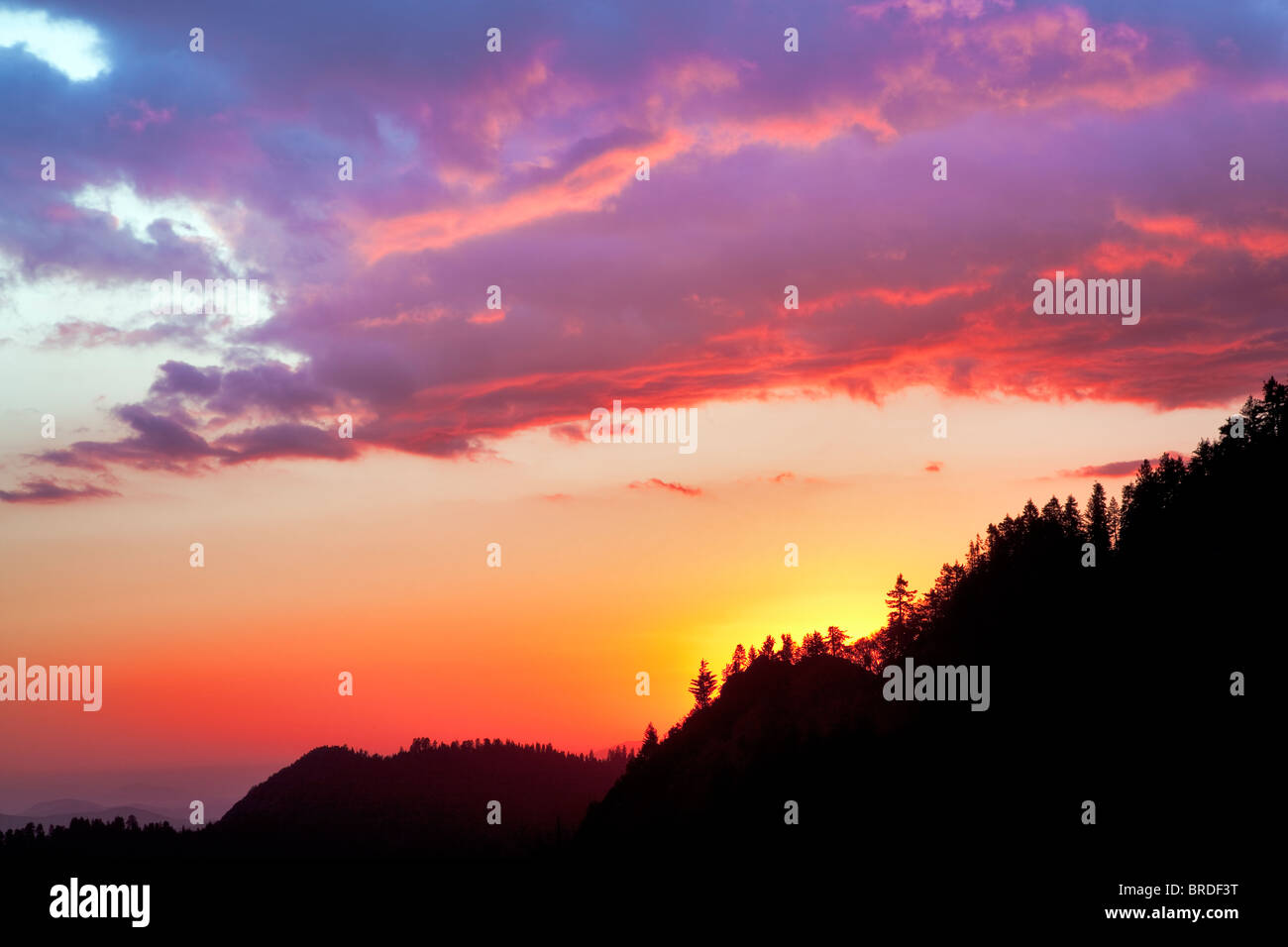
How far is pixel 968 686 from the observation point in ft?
428

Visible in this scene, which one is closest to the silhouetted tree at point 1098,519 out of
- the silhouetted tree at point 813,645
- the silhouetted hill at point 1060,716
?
the silhouetted hill at point 1060,716

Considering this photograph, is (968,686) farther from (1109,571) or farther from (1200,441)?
(1200,441)

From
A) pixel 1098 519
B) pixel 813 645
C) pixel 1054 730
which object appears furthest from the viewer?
pixel 813 645

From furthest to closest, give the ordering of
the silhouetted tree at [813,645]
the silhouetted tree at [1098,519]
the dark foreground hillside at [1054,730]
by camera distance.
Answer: the silhouetted tree at [813,645]
the silhouetted tree at [1098,519]
the dark foreground hillside at [1054,730]

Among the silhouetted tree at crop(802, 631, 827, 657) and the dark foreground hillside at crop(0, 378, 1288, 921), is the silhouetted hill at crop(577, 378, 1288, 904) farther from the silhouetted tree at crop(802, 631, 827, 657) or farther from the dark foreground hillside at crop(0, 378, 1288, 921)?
the silhouetted tree at crop(802, 631, 827, 657)

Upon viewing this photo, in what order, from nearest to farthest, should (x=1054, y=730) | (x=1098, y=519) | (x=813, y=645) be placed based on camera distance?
1. (x=1054, y=730)
2. (x=1098, y=519)
3. (x=813, y=645)

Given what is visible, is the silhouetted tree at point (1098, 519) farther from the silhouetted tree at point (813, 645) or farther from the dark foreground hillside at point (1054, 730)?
the silhouetted tree at point (813, 645)

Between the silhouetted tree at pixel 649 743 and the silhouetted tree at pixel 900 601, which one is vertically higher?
the silhouetted tree at pixel 900 601

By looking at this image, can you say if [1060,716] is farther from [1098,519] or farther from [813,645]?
[813,645]

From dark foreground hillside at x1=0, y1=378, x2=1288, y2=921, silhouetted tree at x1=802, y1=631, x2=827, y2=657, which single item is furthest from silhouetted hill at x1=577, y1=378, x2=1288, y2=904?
silhouetted tree at x1=802, y1=631, x2=827, y2=657

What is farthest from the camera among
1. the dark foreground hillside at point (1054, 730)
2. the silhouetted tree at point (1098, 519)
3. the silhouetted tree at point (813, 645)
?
the silhouetted tree at point (813, 645)

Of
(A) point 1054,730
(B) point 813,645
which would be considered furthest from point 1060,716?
(B) point 813,645
